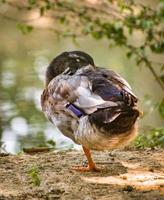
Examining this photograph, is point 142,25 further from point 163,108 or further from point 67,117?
point 67,117

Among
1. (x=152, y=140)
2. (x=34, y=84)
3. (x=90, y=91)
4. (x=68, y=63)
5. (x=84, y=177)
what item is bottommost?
(x=84, y=177)

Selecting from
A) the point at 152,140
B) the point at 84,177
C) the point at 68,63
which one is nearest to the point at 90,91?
the point at 84,177

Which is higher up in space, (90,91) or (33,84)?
(33,84)

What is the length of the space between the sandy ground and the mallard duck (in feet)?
0.87

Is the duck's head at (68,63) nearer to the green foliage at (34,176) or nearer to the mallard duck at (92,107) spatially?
the mallard duck at (92,107)

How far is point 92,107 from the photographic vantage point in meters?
5.24

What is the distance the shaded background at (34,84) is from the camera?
1050 cm

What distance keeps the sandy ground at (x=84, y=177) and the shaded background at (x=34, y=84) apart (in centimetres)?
159

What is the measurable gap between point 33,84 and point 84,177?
9203 millimetres

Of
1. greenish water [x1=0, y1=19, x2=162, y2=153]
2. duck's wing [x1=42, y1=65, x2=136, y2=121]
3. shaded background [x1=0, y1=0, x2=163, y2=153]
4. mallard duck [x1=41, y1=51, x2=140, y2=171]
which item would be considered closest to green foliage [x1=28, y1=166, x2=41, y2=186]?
mallard duck [x1=41, y1=51, x2=140, y2=171]

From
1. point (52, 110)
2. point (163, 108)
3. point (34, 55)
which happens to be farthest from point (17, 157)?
point (34, 55)

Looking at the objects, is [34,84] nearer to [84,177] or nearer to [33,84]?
[33,84]

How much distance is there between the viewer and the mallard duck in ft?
16.9

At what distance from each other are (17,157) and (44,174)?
799 mm
